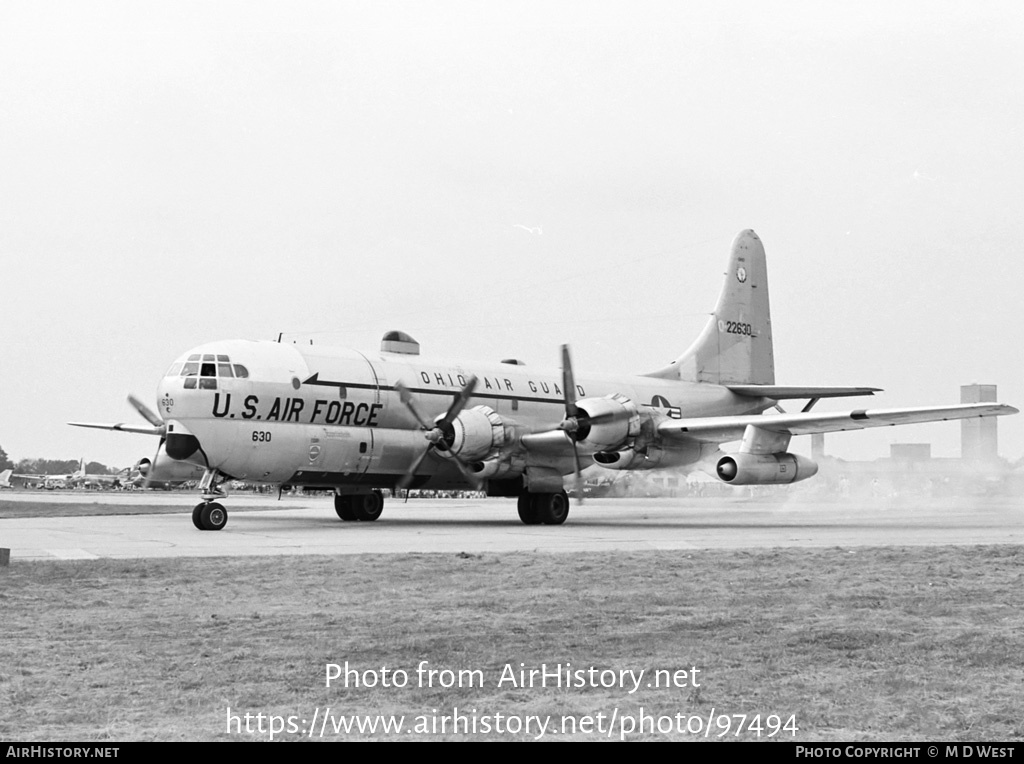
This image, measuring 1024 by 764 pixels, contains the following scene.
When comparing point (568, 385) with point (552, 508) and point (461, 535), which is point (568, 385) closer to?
point (552, 508)

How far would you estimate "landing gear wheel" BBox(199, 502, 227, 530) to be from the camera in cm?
2616

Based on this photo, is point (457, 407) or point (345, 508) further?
point (345, 508)

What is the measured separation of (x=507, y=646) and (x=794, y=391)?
29967mm

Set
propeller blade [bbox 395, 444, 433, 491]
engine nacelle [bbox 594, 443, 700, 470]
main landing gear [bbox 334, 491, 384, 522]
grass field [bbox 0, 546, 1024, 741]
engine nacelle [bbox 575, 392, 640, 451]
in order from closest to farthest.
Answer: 1. grass field [bbox 0, 546, 1024, 741]
2. engine nacelle [bbox 575, 392, 640, 451]
3. propeller blade [bbox 395, 444, 433, 491]
4. engine nacelle [bbox 594, 443, 700, 470]
5. main landing gear [bbox 334, 491, 384, 522]

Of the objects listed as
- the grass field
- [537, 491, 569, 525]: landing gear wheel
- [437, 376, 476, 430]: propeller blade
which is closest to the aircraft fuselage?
[537, 491, 569, 525]: landing gear wheel

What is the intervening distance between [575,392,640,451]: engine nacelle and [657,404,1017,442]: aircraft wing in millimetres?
1735

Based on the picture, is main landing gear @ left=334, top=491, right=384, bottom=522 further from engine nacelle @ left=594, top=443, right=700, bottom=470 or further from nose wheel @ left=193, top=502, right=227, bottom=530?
nose wheel @ left=193, top=502, right=227, bottom=530

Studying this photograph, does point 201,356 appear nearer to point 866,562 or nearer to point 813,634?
point 866,562

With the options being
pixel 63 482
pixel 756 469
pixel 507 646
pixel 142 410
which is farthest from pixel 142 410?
pixel 63 482

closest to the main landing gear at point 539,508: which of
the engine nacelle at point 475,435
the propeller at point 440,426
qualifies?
the propeller at point 440,426

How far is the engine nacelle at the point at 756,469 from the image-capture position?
3136 centimetres

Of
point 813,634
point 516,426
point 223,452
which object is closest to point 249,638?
point 813,634

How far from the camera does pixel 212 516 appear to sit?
86.0 feet

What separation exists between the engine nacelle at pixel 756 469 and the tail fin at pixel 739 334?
8018 mm
